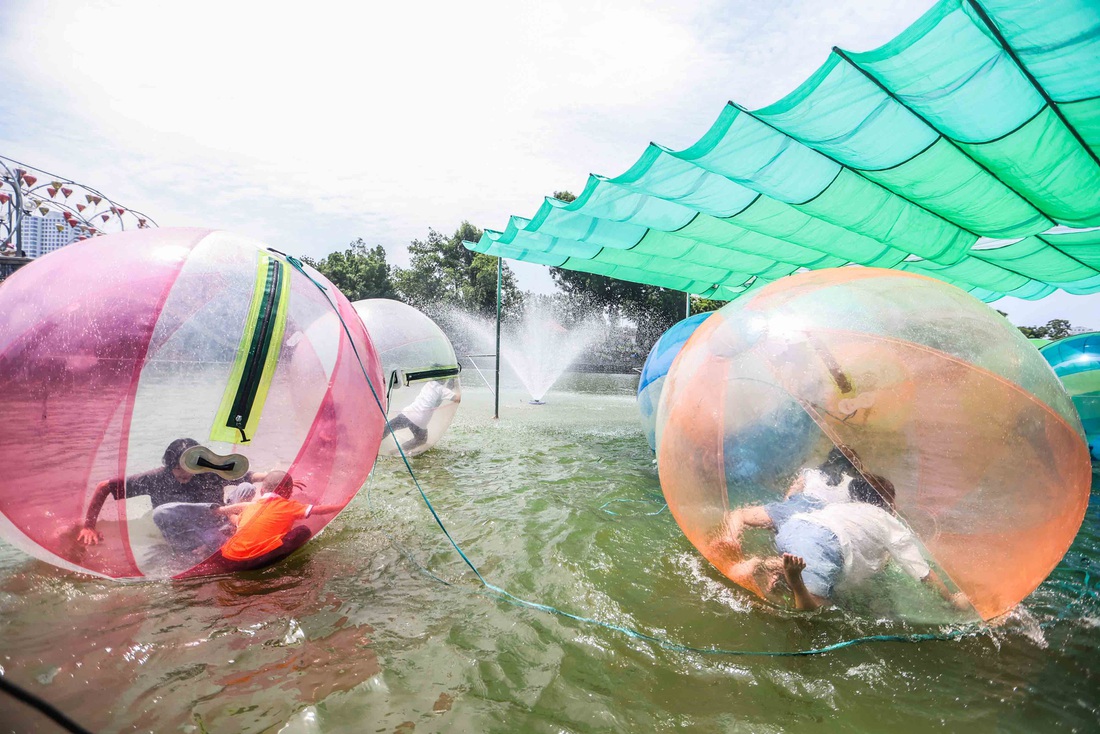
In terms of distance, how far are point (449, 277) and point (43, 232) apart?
2902cm

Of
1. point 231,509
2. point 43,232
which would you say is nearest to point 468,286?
point 43,232

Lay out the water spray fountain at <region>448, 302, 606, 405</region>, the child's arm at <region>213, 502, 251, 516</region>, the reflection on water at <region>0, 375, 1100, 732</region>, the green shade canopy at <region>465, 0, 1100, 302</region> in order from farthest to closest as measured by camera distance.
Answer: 1. the water spray fountain at <region>448, 302, 606, 405</region>
2. the green shade canopy at <region>465, 0, 1100, 302</region>
3. the child's arm at <region>213, 502, 251, 516</region>
4. the reflection on water at <region>0, 375, 1100, 732</region>

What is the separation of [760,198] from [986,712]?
17.4ft

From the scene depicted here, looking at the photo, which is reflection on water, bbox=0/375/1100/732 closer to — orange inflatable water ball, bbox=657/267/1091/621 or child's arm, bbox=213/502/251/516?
orange inflatable water ball, bbox=657/267/1091/621

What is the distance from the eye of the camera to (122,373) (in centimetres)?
260

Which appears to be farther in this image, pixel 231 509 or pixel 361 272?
pixel 361 272

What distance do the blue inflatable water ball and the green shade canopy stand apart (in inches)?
53.8

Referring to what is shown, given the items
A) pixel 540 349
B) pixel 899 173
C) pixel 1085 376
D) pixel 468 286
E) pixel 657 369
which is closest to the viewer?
pixel 899 173

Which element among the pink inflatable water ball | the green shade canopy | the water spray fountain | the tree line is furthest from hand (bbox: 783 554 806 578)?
the tree line

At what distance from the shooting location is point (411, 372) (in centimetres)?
603

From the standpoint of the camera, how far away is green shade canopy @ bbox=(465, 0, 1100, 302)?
379 centimetres

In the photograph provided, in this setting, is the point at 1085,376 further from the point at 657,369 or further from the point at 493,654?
the point at 493,654

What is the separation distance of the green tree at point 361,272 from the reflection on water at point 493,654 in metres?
38.1

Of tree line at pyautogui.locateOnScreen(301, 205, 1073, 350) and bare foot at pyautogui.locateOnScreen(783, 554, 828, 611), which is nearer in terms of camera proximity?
bare foot at pyautogui.locateOnScreen(783, 554, 828, 611)
